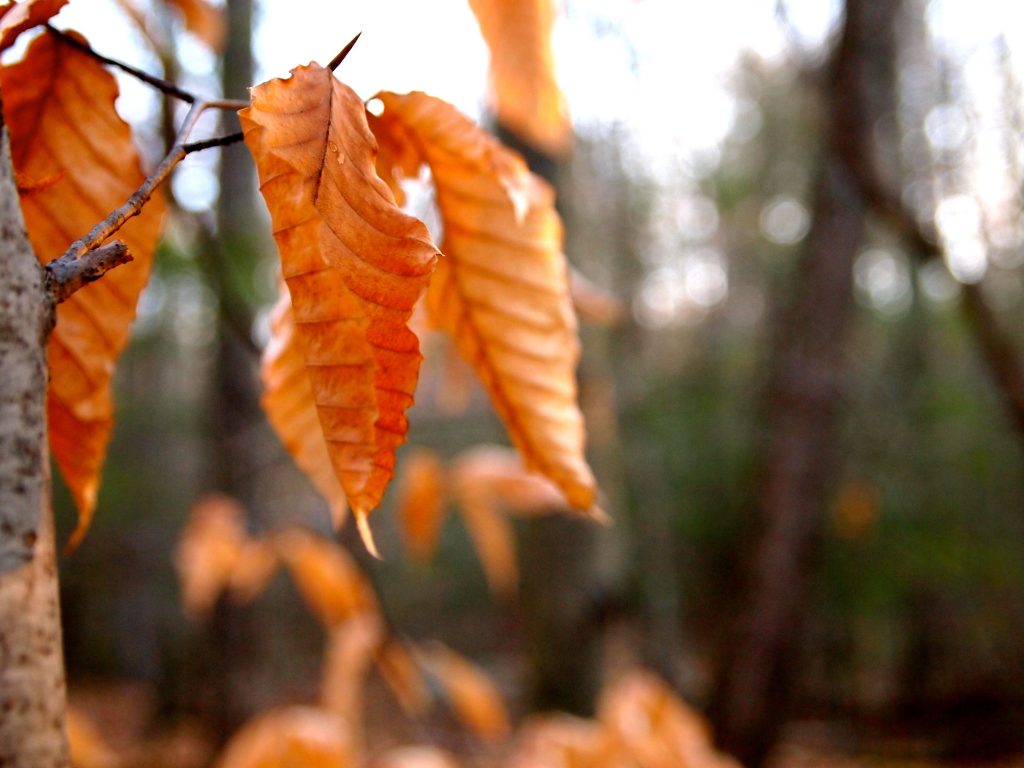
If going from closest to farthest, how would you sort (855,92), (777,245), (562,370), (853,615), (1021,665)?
(562,370) < (855,92) < (1021,665) < (853,615) < (777,245)

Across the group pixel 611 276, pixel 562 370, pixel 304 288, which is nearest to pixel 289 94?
pixel 304 288

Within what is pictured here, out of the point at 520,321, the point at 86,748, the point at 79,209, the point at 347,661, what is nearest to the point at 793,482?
the point at 347,661

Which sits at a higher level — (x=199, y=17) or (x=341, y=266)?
(x=199, y=17)

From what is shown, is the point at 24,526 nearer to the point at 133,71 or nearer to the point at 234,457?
the point at 133,71

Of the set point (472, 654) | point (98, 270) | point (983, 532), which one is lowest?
point (472, 654)

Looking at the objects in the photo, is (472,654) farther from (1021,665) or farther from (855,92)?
(855,92)

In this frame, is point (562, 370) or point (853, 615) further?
point (853, 615)

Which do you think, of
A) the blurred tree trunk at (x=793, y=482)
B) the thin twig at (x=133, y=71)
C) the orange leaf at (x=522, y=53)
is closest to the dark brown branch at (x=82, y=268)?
the thin twig at (x=133, y=71)
